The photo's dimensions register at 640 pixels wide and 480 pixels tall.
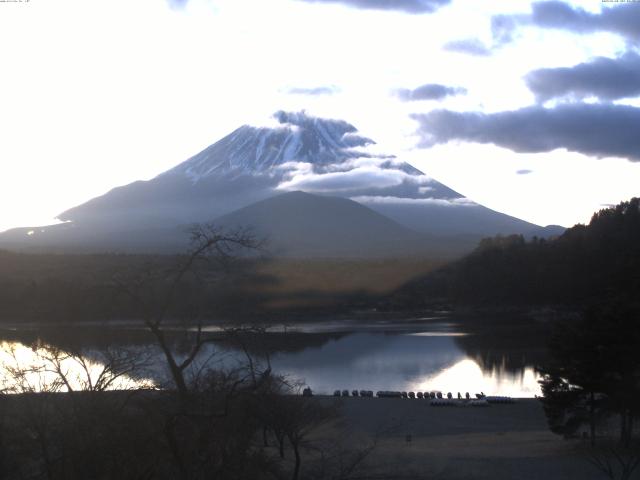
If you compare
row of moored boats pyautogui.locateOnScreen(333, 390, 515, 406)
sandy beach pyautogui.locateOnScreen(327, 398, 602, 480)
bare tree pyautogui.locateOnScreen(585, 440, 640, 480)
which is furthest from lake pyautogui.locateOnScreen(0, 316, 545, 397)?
bare tree pyautogui.locateOnScreen(585, 440, 640, 480)

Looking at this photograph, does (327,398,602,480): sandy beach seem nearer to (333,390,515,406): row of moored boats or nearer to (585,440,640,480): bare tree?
(585,440,640,480): bare tree

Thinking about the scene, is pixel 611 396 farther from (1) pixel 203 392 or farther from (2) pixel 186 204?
(2) pixel 186 204

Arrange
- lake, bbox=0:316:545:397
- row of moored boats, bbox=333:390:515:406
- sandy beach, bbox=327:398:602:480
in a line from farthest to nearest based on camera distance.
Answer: lake, bbox=0:316:545:397 → row of moored boats, bbox=333:390:515:406 → sandy beach, bbox=327:398:602:480

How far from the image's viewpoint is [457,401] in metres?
15.8

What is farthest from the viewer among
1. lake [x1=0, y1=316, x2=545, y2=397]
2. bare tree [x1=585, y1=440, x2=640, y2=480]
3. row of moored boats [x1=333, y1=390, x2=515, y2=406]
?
lake [x1=0, y1=316, x2=545, y2=397]

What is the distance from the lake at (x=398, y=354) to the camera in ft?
57.4

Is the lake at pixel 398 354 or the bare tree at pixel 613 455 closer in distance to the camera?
the bare tree at pixel 613 455

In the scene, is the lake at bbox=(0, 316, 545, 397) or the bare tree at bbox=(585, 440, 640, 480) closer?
the bare tree at bbox=(585, 440, 640, 480)

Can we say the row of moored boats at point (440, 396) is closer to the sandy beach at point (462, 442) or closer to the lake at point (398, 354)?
the sandy beach at point (462, 442)

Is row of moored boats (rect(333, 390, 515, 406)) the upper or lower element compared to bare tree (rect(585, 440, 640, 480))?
lower

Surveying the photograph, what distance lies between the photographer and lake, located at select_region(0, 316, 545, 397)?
1750cm

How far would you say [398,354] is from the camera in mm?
22734

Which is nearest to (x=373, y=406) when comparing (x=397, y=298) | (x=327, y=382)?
(x=327, y=382)

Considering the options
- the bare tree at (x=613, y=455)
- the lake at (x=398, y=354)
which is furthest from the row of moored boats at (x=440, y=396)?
the bare tree at (x=613, y=455)
